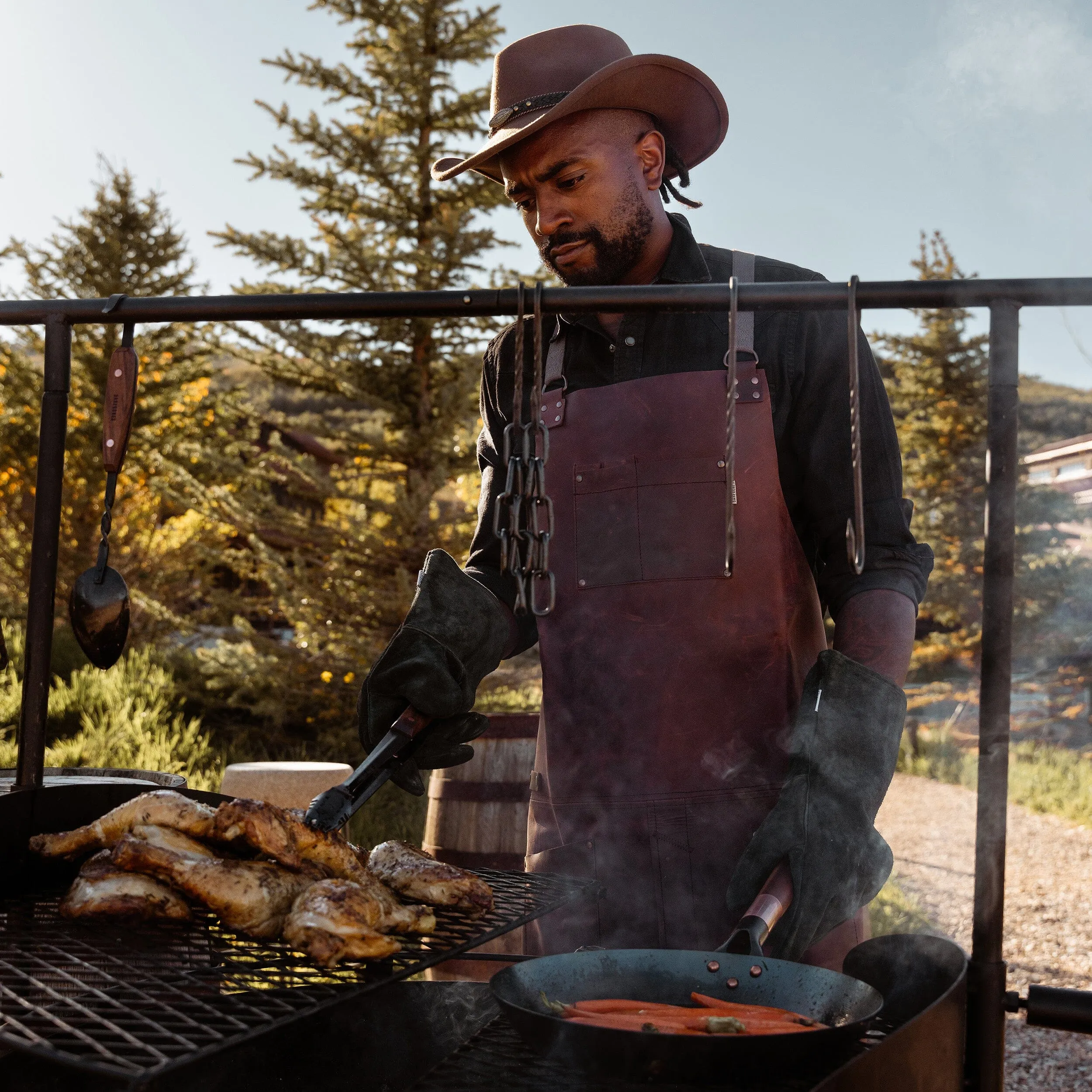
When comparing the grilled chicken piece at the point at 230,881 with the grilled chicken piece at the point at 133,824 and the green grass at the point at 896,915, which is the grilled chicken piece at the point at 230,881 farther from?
the green grass at the point at 896,915

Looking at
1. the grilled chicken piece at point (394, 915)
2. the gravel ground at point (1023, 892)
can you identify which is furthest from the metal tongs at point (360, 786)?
the gravel ground at point (1023, 892)

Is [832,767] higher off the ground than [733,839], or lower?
higher

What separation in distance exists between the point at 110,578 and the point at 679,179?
1.49m

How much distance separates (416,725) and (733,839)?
0.69 m

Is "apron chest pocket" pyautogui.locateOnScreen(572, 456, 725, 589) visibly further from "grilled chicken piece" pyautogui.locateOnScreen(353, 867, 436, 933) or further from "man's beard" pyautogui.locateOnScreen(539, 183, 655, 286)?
"grilled chicken piece" pyautogui.locateOnScreen(353, 867, 436, 933)

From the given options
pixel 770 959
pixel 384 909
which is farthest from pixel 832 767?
pixel 384 909

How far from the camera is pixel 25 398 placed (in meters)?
13.3

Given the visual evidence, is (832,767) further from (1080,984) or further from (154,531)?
(154,531)

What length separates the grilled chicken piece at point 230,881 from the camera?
4.61 feet

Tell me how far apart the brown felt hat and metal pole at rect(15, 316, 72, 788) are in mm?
893

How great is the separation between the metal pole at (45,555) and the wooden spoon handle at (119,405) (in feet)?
0.23

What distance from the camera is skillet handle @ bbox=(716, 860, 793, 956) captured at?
1.29 metres

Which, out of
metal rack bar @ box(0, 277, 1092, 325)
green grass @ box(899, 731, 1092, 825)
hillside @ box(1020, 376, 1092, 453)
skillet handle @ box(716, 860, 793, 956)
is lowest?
green grass @ box(899, 731, 1092, 825)

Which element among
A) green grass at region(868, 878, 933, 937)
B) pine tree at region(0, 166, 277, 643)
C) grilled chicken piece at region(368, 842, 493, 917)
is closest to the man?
grilled chicken piece at region(368, 842, 493, 917)
